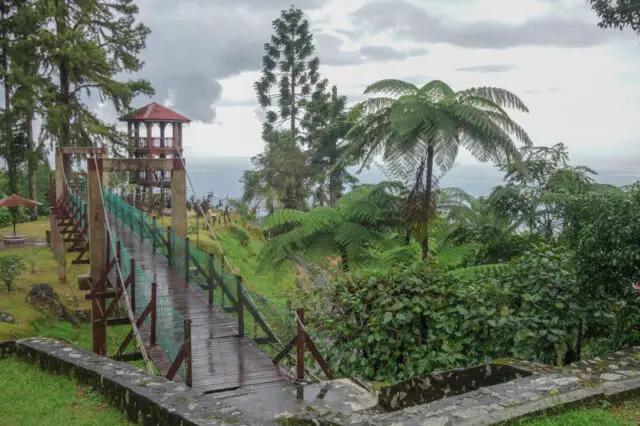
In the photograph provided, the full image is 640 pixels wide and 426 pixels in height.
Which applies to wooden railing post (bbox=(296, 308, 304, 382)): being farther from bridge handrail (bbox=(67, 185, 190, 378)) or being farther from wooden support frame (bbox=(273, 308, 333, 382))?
bridge handrail (bbox=(67, 185, 190, 378))

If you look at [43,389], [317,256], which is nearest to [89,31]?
[317,256]

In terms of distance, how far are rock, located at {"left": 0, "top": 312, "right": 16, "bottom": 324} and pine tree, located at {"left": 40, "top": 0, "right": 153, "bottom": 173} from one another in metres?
8.55

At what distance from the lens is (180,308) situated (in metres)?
9.15

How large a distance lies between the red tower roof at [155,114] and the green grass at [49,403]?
20579 millimetres

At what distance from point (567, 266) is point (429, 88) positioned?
490 centimetres

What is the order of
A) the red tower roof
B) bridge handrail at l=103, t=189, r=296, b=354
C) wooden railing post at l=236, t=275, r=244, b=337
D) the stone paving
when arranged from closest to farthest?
the stone paving
bridge handrail at l=103, t=189, r=296, b=354
wooden railing post at l=236, t=275, r=244, b=337
the red tower roof

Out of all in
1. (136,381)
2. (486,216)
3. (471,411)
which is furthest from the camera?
(486,216)

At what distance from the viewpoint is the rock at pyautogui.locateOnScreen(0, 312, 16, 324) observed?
13133 mm

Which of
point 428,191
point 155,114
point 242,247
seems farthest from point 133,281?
point 155,114

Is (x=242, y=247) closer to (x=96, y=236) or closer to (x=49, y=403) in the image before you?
(x=96, y=236)

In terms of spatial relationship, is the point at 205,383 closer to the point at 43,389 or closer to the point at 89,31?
the point at 43,389

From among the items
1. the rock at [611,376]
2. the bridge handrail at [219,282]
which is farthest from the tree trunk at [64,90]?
the rock at [611,376]

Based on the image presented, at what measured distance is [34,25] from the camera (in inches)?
816

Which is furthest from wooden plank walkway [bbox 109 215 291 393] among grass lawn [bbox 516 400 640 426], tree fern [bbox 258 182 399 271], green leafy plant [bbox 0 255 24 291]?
green leafy plant [bbox 0 255 24 291]
